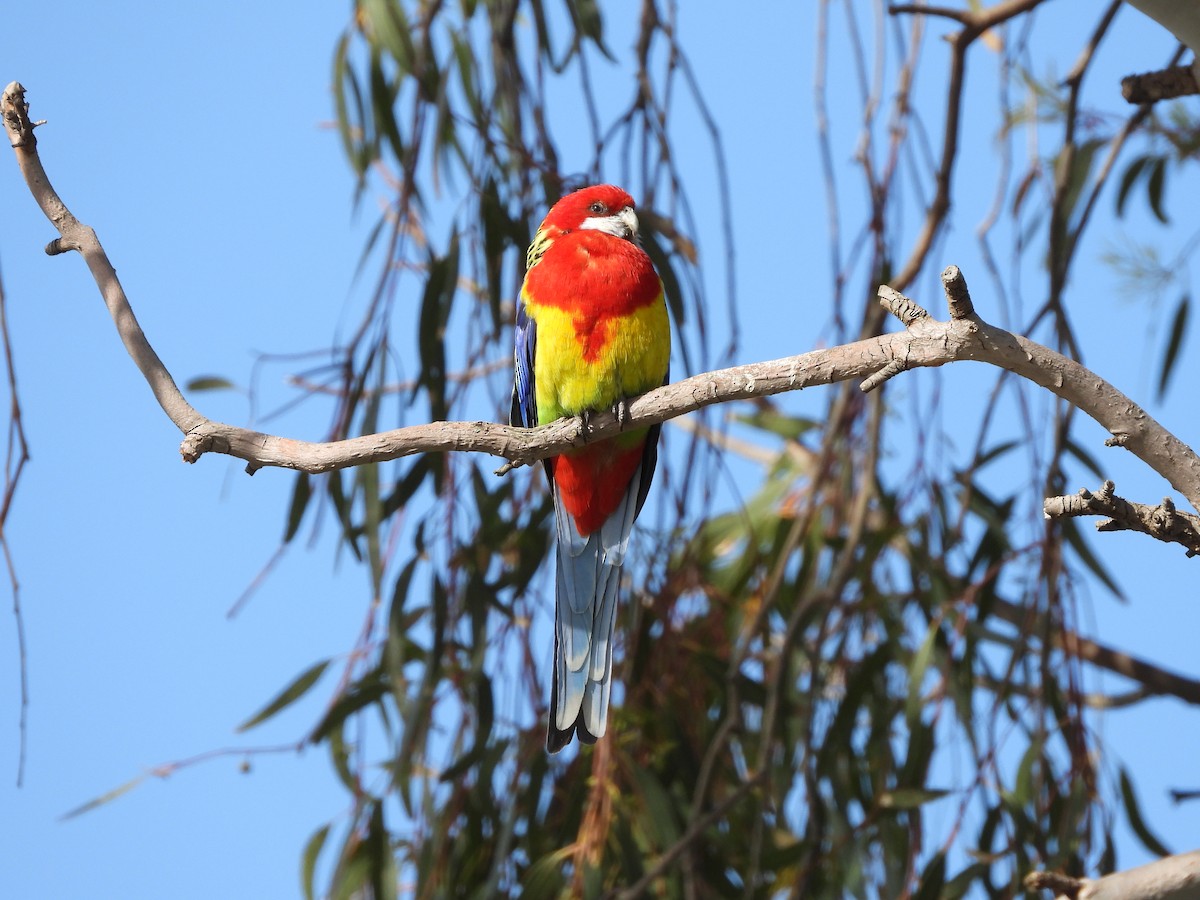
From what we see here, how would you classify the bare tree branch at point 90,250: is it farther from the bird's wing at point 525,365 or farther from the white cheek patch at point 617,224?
the white cheek patch at point 617,224

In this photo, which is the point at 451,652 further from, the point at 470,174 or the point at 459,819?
the point at 470,174

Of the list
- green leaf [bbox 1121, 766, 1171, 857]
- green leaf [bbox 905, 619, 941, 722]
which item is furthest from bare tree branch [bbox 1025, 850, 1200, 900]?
green leaf [bbox 1121, 766, 1171, 857]

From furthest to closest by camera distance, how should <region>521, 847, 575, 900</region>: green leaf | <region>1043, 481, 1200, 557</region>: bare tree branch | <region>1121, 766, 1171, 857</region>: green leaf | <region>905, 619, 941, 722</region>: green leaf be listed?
<region>1121, 766, 1171, 857</region>: green leaf → <region>905, 619, 941, 722</region>: green leaf → <region>521, 847, 575, 900</region>: green leaf → <region>1043, 481, 1200, 557</region>: bare tree branch

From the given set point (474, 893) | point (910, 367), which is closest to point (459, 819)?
point (474, 893)

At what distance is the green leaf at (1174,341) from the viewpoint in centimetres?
336

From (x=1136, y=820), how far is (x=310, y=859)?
1845mm

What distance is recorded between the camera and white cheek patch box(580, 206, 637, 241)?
2.53 meters

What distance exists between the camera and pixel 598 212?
8.43 ft

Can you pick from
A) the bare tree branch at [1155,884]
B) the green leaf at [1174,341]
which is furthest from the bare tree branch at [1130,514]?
the green leaf at [1174,341]

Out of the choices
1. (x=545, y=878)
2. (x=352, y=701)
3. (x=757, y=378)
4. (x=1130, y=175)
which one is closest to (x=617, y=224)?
(x=757, y=378)

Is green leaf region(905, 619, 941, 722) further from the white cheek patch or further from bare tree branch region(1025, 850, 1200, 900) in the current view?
the white cheek patch

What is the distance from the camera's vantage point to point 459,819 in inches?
105

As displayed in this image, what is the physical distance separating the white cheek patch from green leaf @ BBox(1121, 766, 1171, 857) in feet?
5.40

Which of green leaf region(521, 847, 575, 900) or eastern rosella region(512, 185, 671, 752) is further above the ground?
eastern rosella region(512, 185, 671, 752)
